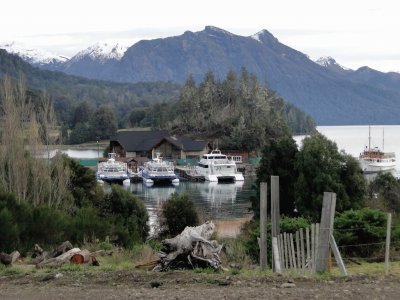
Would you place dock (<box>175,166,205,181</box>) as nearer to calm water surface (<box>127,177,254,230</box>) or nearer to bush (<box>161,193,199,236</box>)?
calm water surface (<box>127,177,254,230</box>)

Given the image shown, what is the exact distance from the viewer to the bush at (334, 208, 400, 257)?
15203 mm

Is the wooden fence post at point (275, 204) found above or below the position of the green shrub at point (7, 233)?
above

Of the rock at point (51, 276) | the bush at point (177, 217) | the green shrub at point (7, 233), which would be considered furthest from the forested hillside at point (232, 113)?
the rock at point (51, 276)

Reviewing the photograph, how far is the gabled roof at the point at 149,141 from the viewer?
94500 millimetres

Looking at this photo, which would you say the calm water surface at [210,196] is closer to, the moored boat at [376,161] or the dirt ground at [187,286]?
the moored boat at [376,161]

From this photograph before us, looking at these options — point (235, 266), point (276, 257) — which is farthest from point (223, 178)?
point (276, 257)

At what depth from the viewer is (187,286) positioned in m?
8.25

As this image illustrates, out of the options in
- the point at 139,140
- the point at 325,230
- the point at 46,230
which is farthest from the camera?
the point at 139,140

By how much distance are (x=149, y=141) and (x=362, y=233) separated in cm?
8243

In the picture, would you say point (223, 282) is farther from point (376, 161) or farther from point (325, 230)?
point (376, 161)

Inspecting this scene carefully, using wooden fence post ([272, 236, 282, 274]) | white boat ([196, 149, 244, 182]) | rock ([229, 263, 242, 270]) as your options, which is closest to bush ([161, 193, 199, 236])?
rock ([229, 263, 242, 270])

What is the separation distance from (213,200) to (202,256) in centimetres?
4320

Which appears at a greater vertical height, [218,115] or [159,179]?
[218,115]

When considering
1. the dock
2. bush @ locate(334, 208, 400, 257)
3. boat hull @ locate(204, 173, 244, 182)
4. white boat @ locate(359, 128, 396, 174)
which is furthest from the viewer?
white boat @ locate(359, 128, 396, 174)
